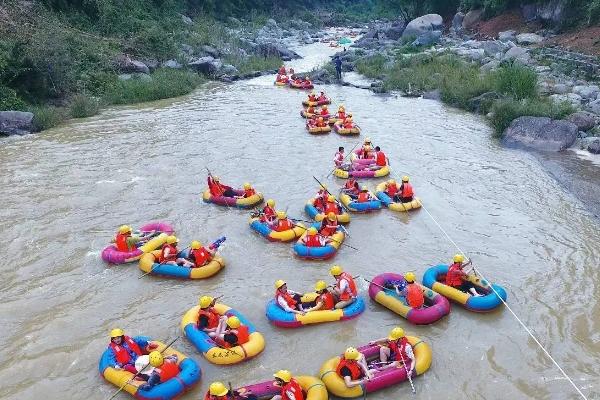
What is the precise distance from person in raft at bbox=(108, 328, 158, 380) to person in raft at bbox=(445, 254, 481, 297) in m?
5.20

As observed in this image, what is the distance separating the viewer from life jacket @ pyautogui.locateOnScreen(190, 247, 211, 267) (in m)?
10.7

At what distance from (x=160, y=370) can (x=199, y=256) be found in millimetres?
3306

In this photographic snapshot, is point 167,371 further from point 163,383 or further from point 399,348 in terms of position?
point 399,348

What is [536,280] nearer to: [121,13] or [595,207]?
[595,207]

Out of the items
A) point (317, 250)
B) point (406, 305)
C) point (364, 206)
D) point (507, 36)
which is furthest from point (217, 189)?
point (507, 36)

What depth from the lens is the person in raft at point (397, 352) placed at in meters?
7.91

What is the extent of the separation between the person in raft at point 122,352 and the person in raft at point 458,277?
205 inches

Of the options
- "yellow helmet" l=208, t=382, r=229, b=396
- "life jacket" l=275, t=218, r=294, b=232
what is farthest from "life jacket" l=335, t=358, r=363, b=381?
"life jacket" l=275, t=218, r=294, b=232

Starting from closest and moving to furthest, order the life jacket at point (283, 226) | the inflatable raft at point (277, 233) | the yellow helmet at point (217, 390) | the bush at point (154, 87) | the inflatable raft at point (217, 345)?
the yellow helmet at point (217, 390) < the inflatable raft at point (217, 345) < the inflatable raft at point (277, 233) < the life jacket at point (283, 226) < the bush at point (154, 87)

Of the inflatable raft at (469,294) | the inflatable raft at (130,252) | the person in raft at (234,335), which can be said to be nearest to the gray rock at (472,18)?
the inflatable raft at (469,294)

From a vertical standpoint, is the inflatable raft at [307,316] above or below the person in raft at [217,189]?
below

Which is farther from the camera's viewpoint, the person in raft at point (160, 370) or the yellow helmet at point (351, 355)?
the yellow helmet at point (351, 355)

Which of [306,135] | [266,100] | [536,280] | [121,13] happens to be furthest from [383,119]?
[121,13]

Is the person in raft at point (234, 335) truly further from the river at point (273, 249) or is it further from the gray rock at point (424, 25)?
the gray rock at point (424, 25)
